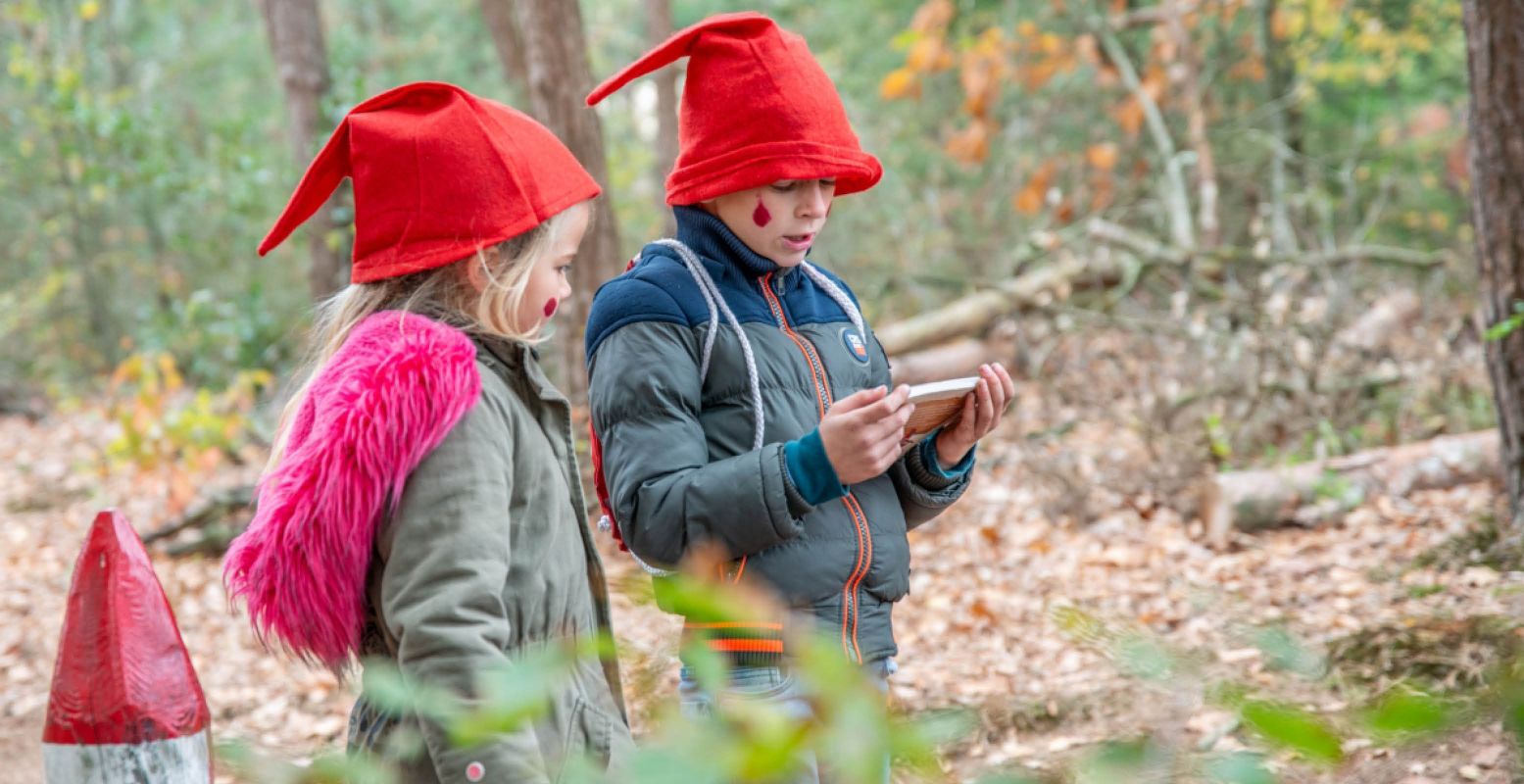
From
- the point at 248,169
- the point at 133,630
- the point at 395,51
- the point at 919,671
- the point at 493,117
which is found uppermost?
the point at 395,51

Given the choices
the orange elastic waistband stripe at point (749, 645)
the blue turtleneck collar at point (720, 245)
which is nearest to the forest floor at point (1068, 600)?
the orange elastic waistband stripe at point (749, 645)

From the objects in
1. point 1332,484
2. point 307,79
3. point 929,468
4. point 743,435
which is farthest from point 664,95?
point 743,435

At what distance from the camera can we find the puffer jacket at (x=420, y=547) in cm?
162

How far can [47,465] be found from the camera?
9.43m

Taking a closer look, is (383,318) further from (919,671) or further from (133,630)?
(919,671)

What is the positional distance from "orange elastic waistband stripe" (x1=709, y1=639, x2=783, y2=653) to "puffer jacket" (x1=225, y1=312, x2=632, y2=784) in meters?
0.18

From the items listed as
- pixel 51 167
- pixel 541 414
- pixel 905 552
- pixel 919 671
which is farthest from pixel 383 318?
pixel 51 167

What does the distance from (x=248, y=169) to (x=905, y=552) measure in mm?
8307

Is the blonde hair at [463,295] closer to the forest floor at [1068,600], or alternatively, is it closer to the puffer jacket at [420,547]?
the puffer jacket at [420,547]

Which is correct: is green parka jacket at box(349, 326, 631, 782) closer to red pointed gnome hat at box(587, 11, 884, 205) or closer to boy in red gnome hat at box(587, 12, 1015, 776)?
boy in red gnome hat at box(587, 12, 1015, 776)

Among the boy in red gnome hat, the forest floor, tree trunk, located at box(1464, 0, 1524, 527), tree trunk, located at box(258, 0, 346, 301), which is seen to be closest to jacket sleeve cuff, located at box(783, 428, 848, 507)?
the boy in red gnome hat

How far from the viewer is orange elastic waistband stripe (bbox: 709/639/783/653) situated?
73.5 inches

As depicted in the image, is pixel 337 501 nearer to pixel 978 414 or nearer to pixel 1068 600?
pixel 978 414

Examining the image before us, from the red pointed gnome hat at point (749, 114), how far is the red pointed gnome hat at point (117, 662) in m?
1.08
